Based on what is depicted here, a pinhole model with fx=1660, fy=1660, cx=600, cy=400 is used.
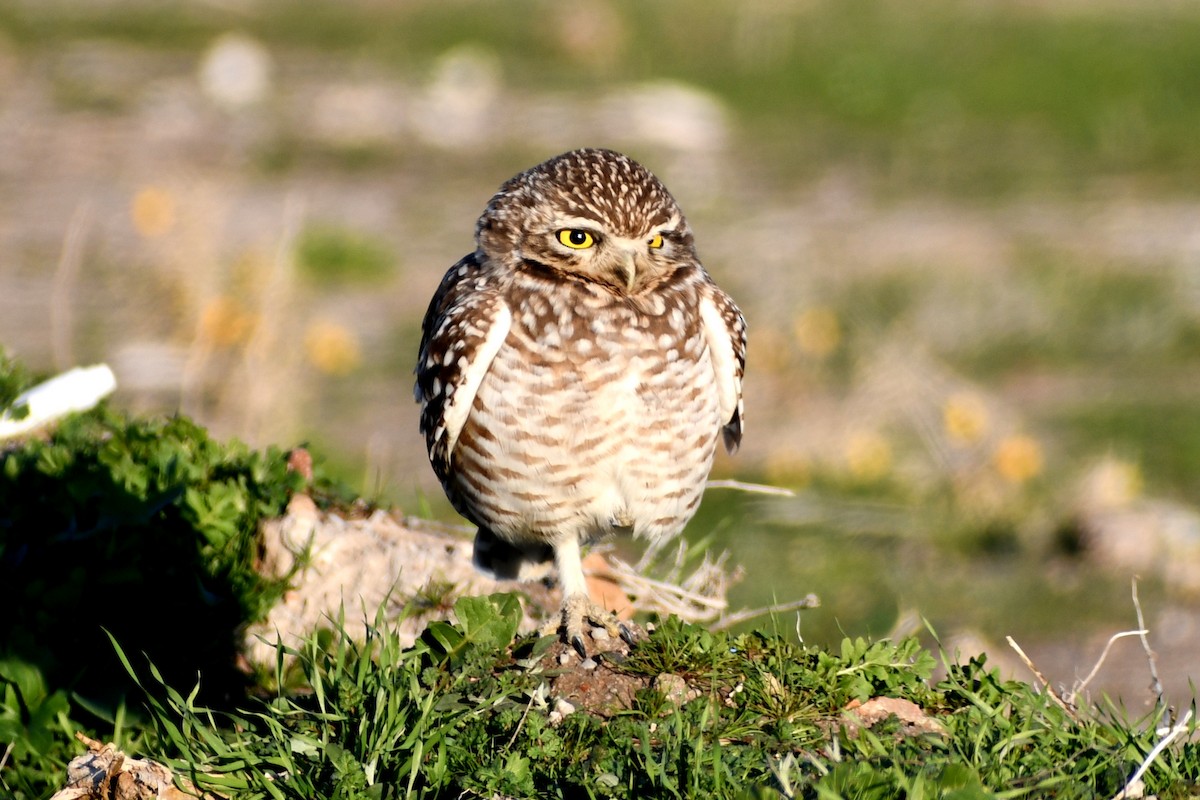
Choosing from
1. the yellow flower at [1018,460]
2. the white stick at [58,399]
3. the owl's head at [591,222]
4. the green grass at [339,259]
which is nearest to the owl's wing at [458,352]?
the owl's head at [591,222]

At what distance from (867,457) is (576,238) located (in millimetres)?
5731

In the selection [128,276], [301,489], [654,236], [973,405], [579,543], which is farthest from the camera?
[128,276]

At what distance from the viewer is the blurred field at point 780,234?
31.9 ft

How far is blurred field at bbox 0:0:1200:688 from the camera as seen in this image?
973 cm

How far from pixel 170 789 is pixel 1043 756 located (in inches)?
80.1

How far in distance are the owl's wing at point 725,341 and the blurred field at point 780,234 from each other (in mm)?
999

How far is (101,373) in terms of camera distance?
6.04 metres

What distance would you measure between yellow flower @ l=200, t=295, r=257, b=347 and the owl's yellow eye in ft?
16.5

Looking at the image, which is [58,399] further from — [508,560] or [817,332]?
[817,332]

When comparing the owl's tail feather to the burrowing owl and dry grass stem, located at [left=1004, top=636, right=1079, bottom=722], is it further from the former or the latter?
dry grass stem, located at [left=1004, top=636, right=1079, bottom=722]

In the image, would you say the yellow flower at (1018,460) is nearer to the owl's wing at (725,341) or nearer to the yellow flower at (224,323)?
the yellow flower at (224,323)

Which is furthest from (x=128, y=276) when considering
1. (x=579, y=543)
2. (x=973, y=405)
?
(x=579, y=543)

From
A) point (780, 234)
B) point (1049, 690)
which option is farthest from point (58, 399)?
point (780, 234)

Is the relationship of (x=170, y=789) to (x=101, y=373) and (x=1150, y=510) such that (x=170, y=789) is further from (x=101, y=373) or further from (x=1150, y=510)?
(x=1150, y=510)
